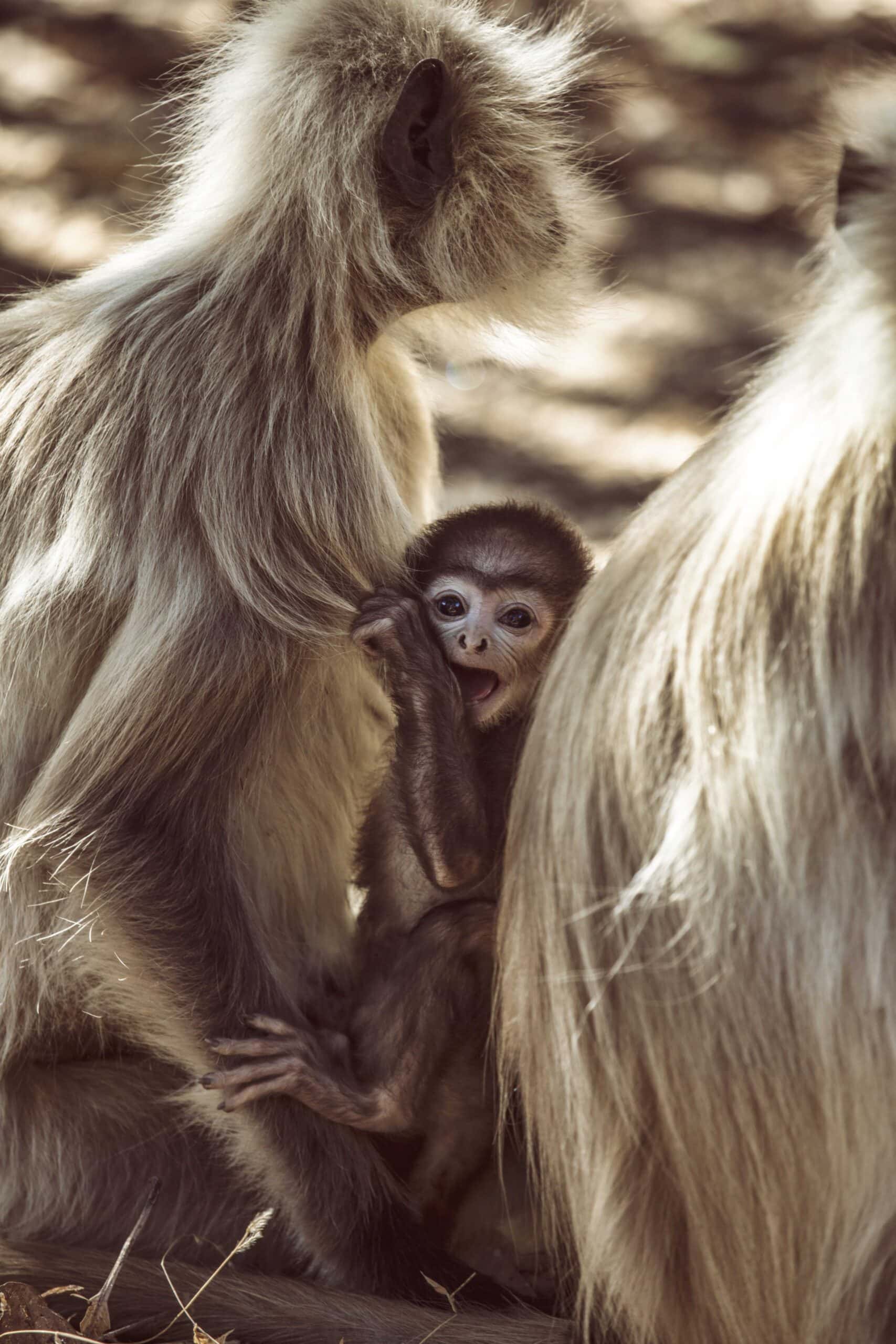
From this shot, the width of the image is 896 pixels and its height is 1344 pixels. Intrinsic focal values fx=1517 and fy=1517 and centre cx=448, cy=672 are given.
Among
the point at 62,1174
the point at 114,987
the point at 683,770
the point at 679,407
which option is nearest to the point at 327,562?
the point at 114,987

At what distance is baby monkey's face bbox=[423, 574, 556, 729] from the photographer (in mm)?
1915

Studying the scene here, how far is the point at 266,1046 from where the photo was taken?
1744 millimetres

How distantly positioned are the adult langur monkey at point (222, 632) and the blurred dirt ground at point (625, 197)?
1505 mm

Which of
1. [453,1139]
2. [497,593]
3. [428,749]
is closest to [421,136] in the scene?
[497,593]

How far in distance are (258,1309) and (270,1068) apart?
0.87 ft

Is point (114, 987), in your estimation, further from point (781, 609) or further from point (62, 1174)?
point (781, 609)

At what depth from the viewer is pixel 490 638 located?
1.92m

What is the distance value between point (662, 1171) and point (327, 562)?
32.9 inches

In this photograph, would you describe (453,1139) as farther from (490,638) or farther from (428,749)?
(490,638)

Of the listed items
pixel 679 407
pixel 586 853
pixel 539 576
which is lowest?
pixel 586 853

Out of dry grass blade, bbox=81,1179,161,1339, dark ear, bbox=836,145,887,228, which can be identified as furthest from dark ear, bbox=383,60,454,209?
dry grass blade, bbox=81,1179,161,1339

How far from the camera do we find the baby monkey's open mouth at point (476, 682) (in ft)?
6.36

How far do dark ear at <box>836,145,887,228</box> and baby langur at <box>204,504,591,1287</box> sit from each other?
0.66m

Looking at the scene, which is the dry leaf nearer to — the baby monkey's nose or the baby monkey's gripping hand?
the baby monkey's gripping hand
